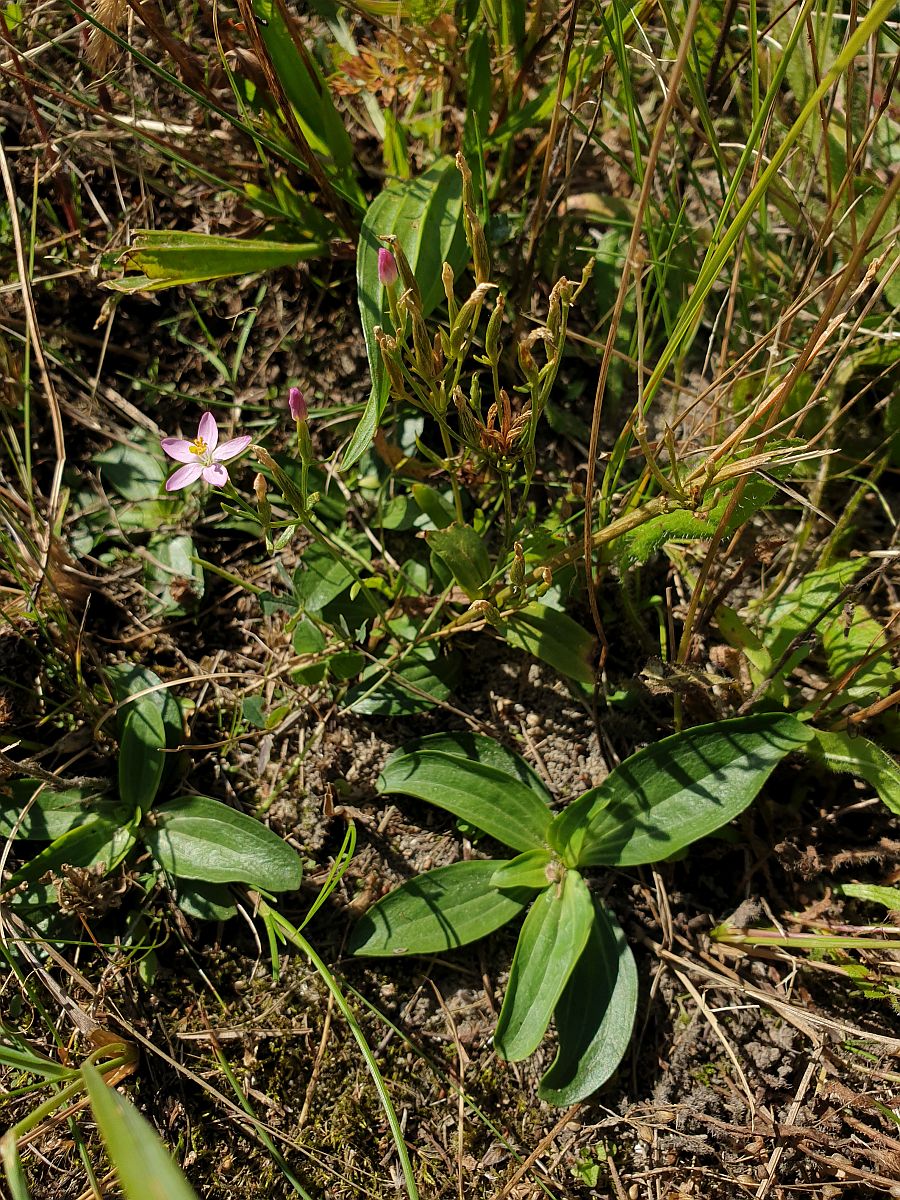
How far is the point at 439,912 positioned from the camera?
2.07 meters

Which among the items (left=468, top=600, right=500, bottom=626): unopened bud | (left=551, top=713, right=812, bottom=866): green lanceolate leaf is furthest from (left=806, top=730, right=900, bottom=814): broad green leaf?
(left=468, top=600, right=500, bottom=626): unopened bud

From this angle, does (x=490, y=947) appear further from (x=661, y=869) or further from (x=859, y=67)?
(x=859, y=67)

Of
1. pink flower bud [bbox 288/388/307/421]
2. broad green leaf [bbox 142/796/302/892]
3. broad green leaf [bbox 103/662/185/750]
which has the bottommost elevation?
broad green leaf [bbox 142/796/302/892]

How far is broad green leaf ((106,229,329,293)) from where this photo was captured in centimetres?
208

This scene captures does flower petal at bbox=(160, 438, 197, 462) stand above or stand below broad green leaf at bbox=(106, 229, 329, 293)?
below

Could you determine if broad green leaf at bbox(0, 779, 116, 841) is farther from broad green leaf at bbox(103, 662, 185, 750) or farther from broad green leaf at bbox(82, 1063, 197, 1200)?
broad green leaf at bbox(82, 1063, 197, 1200)

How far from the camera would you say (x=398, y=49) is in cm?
211

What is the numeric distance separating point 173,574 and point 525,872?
121cm

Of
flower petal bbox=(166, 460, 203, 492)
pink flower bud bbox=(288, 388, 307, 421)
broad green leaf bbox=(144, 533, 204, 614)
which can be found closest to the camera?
pink flower bud bbox=(288, 388, 307, 421)

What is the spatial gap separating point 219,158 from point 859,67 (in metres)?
1.81

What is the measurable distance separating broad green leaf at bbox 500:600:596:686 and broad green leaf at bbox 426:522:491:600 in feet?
0.46

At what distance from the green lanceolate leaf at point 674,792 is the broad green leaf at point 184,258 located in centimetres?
154

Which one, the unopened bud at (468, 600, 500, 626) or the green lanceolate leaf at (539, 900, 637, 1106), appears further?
the green lanceolate leaf at (539, 900, 637, 1106)

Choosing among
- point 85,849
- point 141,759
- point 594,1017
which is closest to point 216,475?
point 141,759
